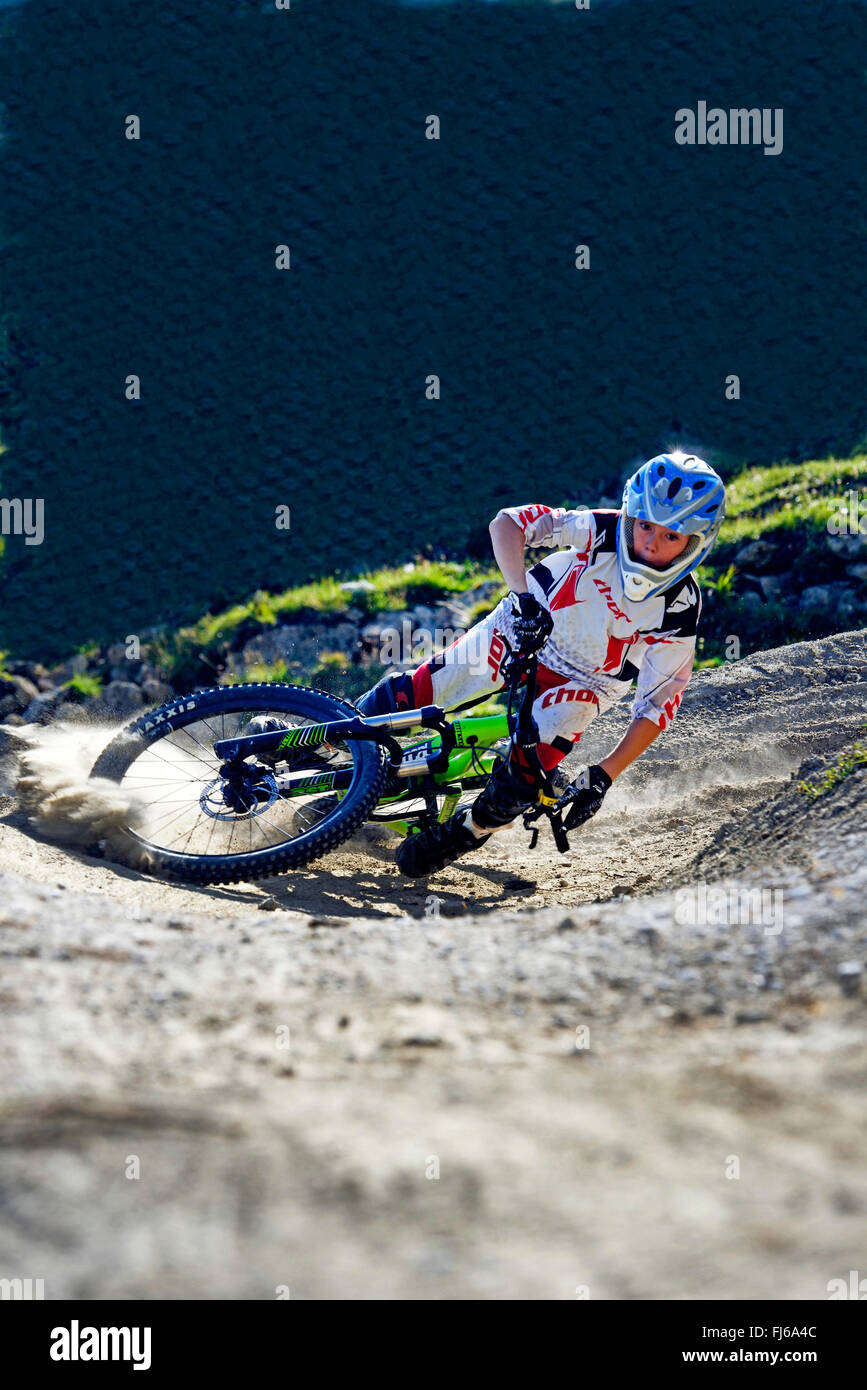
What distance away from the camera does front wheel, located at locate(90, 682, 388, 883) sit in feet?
20.3

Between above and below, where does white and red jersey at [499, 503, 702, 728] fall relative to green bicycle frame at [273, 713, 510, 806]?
above

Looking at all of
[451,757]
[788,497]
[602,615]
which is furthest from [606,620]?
[788,497]

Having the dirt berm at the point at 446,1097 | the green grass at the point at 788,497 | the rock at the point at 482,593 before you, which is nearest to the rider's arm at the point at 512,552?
the dirt berm at the point at 446,1097

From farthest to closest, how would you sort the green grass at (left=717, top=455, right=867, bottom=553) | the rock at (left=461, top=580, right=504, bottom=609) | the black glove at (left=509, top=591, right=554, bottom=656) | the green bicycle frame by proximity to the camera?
the rock at (left=461, top=580, right=504, bottom=609)
the green grass at (left=717, top=455, right=867, bottom=553)
the green bicycle frame
the black glove at (left=509, top=591, right=554, bottom=656)

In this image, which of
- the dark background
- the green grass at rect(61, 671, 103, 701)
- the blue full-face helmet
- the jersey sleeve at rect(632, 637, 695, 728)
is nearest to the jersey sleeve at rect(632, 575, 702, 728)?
the jersey sleeve at rect(632, 637, 695, 728)

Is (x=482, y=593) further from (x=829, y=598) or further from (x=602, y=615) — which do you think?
(x=602, y=615)

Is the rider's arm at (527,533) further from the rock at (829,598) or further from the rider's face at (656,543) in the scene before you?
the rock at (829,598)

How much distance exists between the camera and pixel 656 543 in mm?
5918

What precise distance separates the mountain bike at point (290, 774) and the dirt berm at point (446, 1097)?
4.77ft

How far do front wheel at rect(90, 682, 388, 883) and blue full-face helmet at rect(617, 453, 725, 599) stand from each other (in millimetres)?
1675

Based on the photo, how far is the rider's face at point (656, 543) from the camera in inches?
232

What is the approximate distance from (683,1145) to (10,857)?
4034 millimetres

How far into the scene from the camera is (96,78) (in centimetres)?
1689

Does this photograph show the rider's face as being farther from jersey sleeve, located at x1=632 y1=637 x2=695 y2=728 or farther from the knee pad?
the knee pad
